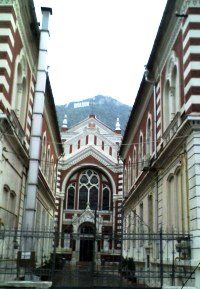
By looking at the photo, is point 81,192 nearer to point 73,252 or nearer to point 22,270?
point 73,252

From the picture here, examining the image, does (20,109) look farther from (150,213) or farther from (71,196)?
(71,196)

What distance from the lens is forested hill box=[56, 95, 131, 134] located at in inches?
4685

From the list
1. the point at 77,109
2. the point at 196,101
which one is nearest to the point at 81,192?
the point at 196,101

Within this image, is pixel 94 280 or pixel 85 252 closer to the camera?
pixel 94 280

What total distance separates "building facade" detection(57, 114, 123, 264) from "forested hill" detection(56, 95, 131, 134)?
2513 inches

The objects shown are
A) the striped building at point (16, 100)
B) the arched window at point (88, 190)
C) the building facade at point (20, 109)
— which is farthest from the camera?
the arched window at point (88, 190)

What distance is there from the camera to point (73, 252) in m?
43.3

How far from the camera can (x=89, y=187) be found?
48.2 metres

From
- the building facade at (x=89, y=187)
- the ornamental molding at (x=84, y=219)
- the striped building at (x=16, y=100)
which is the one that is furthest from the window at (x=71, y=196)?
the striped building at (x=16, y=100)

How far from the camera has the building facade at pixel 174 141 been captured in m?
13.0

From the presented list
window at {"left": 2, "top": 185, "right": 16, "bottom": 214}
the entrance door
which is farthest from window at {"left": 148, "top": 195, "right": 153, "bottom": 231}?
the entrance door

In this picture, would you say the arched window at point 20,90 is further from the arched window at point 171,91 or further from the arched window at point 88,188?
the arched window at point 88,188

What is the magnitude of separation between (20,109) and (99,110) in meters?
116

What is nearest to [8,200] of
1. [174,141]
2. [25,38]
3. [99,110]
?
[174,141]
